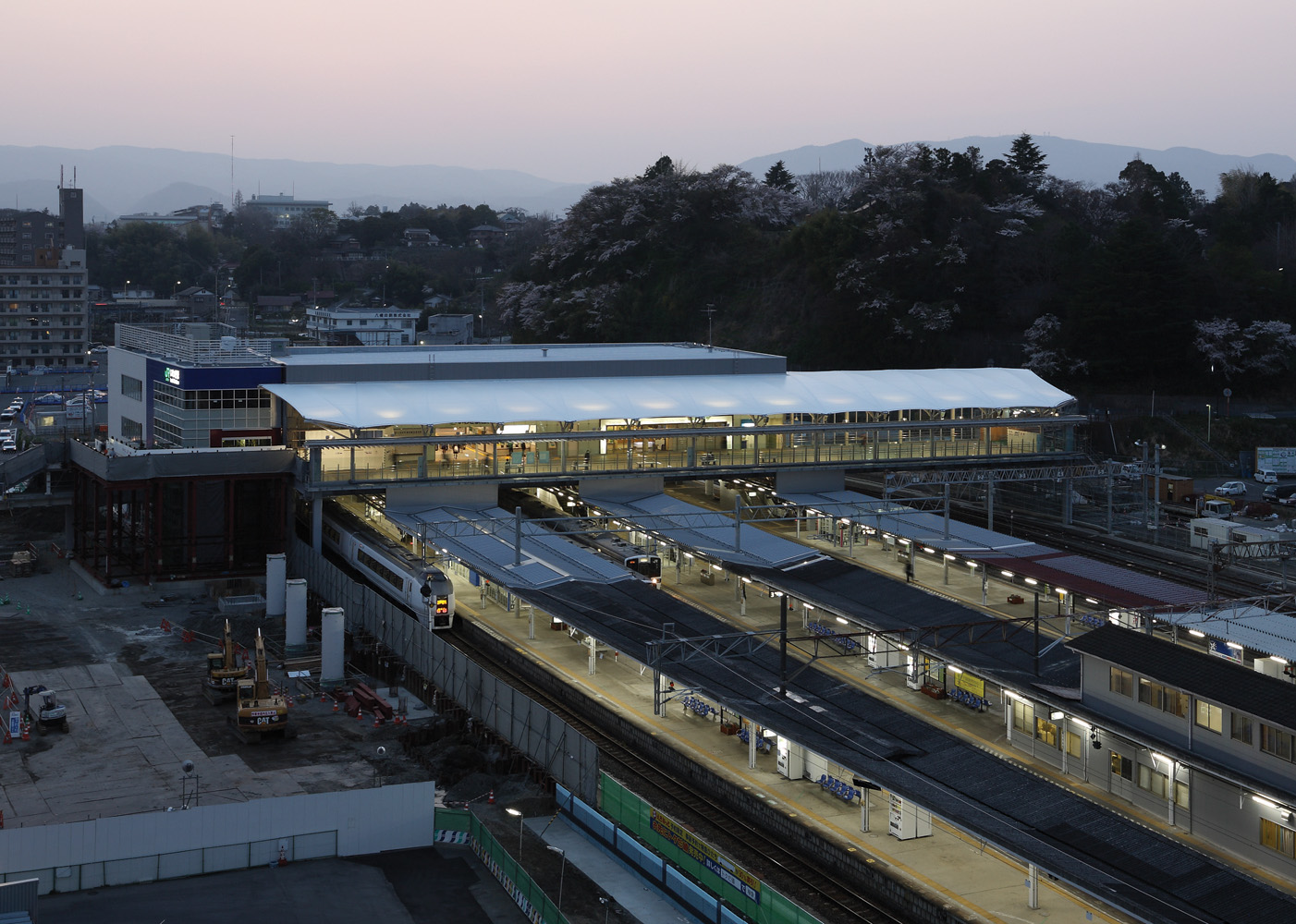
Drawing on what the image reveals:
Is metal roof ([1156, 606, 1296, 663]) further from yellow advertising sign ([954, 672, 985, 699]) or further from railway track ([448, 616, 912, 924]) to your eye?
railway track ([448, 616, 912, 924])

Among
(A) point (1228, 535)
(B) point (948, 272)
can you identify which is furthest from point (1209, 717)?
(B) point (948, 272)

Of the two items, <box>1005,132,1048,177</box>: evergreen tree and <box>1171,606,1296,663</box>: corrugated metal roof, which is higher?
<box>1005,132,1048,177</box>: evergreen tree

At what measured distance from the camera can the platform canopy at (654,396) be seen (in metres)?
44.2

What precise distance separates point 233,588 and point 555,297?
5243 centimetres

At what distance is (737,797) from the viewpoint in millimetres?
24750

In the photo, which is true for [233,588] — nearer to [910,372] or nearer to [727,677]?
[727,677]

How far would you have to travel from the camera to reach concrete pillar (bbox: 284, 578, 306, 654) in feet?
116

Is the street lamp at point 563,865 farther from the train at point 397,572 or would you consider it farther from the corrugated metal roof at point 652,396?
the corrugated metal roof at point 652,396

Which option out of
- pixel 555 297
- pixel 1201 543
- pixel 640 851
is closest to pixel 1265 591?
pixel 1201 543

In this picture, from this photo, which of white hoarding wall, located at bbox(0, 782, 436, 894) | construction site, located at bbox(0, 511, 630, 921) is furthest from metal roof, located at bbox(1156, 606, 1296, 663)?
white hoarding wall, located at bbox(0, 782, 436, 894)

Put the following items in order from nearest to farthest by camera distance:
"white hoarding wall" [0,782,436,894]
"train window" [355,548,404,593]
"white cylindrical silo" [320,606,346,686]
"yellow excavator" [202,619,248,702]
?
1. "white hoarding wall" [0,782,436,894]
2. "yellow excavator" [202,619,248,702]
3. "white cylindrical silo" [320,606,346,686]
4. "train window" [355,548,404,593]

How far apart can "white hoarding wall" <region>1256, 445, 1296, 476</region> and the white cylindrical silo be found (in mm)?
40037

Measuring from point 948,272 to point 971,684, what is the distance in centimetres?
4771

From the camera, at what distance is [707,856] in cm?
2142
